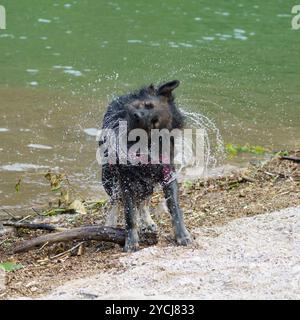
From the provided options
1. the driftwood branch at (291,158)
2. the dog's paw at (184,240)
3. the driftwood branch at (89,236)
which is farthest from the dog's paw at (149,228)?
the driftwood branch at (291,158)

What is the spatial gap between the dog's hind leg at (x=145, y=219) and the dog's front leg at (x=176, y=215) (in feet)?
1.74

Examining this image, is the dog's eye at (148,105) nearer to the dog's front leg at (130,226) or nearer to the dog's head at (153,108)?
the dog's head at (153,108)

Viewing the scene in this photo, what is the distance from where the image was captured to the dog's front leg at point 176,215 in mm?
6309

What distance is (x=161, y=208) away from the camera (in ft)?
26.2

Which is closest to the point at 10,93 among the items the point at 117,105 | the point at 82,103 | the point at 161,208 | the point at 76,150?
the point at 82,103

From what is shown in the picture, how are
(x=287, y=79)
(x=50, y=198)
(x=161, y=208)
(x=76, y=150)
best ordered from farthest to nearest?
(x=287, y=79) → (x=76, y=150) → (x=50, y=198) → (x=161, y=208)

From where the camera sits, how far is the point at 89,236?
6.54m

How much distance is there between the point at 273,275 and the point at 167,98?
1.83 metres

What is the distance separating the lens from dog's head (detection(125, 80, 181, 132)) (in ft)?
20.3

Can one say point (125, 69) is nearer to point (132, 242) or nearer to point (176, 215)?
point (176, 215)

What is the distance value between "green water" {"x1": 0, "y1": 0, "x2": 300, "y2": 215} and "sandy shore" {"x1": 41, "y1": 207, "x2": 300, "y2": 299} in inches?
144

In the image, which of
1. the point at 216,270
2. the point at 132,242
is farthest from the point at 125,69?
the point at 216,270

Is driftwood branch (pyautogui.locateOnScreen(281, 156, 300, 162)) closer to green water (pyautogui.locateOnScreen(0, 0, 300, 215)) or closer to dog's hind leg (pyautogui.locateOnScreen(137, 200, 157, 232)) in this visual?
green water (pyautogui.locateOnScreen(0, 0, 300, 215))
